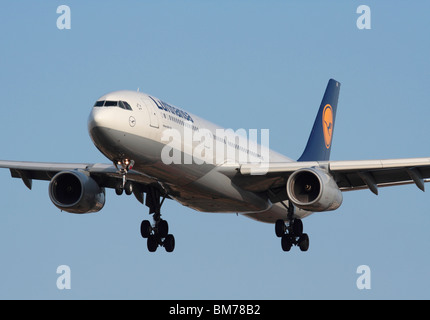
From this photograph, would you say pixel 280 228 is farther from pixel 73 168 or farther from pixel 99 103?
pixel 99 103

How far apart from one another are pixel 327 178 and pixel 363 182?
3.58m

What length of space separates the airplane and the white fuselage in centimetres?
3

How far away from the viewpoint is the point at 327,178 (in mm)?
31562

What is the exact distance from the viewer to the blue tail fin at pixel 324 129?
4345 centimetres

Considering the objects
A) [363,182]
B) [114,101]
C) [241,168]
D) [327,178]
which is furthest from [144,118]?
[363,182]

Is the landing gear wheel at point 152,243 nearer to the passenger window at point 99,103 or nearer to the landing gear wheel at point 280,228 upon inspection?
the landing gear wheel at point 280,228

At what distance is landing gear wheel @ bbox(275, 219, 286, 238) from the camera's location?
118 ft

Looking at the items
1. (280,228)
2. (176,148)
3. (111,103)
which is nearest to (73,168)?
(176,148)

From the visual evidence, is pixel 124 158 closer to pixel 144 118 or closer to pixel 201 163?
pixel 144 118

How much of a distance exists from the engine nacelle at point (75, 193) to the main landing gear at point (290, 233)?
7.44 meters

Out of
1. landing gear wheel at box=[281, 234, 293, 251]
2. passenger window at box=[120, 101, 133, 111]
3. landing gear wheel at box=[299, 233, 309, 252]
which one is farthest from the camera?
landing gear wheel at box=[299, 233, 309, 252]
